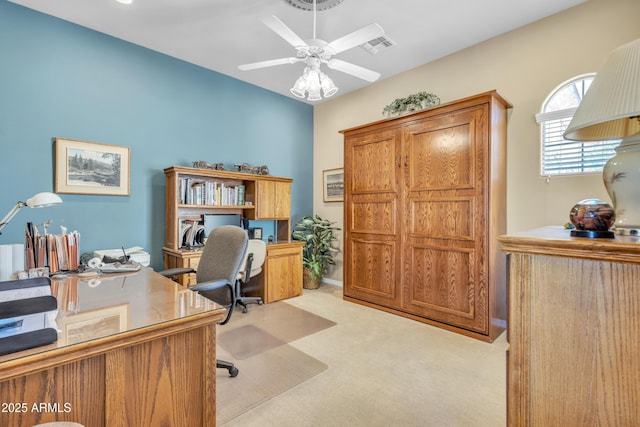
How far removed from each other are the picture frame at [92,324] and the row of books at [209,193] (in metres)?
2.35

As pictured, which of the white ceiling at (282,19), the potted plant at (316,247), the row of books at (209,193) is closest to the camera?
the white ceiling at (282,19)

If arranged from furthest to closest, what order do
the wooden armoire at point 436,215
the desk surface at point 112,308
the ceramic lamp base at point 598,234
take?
the wooden armoire at point 436,215
the desk surface at point 112,308
the ceramic lamp base at point 598,234

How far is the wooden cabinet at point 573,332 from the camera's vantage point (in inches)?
28.5

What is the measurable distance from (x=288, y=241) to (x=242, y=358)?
2013 millimetres

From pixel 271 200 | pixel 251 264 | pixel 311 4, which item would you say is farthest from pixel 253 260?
pixel 311 4

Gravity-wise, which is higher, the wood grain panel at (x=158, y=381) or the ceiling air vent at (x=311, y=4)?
the ceiling air vent at (x=311, y=4)

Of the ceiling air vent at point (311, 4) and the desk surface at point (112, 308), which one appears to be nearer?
the desk surface at point (112, 308)

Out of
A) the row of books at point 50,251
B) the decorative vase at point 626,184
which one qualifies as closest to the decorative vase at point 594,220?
the decorative vase at point 626,184

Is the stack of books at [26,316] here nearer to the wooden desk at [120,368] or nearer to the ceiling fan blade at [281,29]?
the wooden desk at [120,368]

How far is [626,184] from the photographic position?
925 mm

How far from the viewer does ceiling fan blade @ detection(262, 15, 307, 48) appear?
1.87 meters

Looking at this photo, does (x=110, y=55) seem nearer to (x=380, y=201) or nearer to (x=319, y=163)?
(x=319, y=163)

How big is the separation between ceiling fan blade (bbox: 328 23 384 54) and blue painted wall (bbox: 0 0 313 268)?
236 centimetres

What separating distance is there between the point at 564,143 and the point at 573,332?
101 inches
